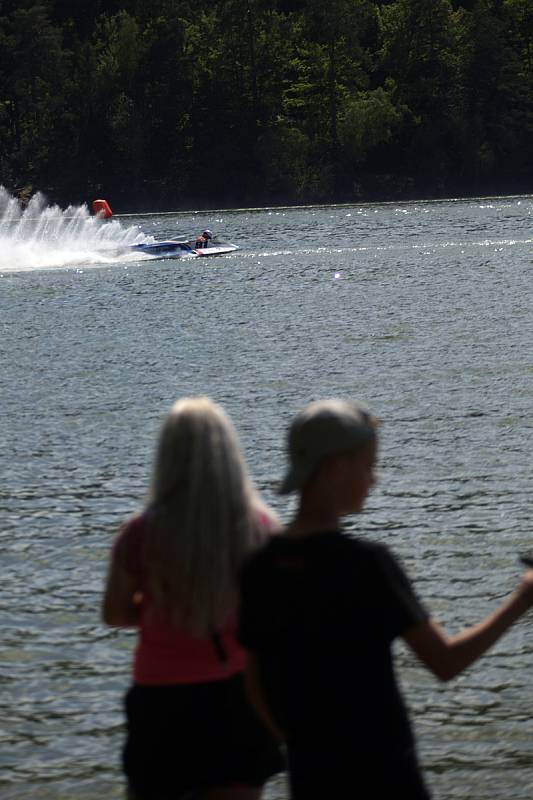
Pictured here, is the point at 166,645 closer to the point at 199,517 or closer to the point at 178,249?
the point at 199,517

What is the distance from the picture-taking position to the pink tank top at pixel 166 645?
4.16m

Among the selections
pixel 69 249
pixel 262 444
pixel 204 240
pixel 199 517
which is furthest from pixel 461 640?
pixel 69 249

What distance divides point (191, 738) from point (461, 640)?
87cm

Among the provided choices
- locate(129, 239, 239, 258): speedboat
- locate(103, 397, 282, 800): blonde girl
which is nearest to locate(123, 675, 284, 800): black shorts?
locate(103, 397, 282, 800): blonde girl

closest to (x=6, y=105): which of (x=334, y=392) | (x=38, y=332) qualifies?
(x=38, y=332)

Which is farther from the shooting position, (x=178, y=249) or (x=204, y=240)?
(x=204, y=240)

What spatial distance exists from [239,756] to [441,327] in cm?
2942

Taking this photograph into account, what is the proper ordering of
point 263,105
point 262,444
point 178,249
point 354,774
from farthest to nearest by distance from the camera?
point 263,105 → point 178,249 → point 262,444 → point 354,774

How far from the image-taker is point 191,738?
166 inches

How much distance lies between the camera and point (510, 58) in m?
126

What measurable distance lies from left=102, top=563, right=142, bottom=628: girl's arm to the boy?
18.2 inches

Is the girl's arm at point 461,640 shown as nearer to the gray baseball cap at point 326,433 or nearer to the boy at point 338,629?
the boy at point 338,629

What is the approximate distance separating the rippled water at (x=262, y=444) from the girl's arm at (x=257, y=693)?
3.63 metres

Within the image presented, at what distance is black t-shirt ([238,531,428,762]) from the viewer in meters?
3.71
